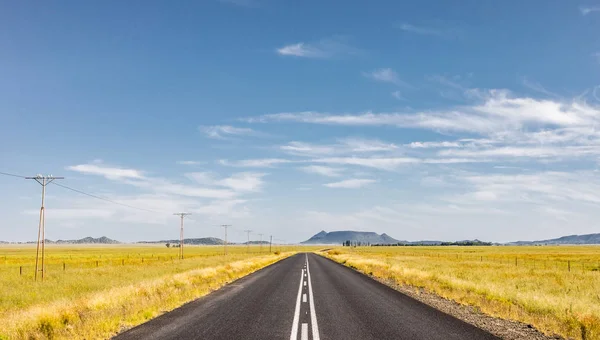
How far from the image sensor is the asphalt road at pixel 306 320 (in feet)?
33.0

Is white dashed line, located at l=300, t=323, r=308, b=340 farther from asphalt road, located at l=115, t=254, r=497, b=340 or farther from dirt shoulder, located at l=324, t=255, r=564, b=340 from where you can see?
dirt shoulder, located at l=324, t=255, r=564, b=340

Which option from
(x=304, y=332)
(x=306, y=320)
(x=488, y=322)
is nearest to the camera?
(x=304, y=332)

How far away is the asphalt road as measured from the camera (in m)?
10.1

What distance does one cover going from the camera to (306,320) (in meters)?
12.1

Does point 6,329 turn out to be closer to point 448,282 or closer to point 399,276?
point 448,282

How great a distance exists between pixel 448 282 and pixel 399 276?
5928 mm

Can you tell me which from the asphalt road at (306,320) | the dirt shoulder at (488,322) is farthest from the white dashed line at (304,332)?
the dirt shoulder at (488,322)

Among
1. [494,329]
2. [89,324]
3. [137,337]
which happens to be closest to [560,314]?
[494,329]

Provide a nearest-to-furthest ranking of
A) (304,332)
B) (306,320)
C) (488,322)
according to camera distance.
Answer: (304,332) → (306,320) → (488,322)

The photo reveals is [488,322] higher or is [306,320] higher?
[306,320]

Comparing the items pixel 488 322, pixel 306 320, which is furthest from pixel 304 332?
pixel 488 322

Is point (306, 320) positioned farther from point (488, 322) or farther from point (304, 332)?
point (488, 322)

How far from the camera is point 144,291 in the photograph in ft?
59.2

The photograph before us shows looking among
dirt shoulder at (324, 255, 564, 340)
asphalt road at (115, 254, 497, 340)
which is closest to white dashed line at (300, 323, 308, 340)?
asphalt road at (115, 254, 497, 340)
